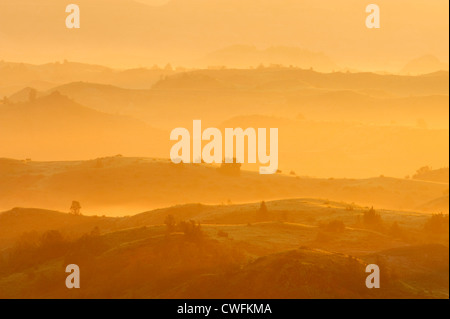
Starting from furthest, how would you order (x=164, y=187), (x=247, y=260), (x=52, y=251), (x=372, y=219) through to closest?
(x=164, y=187) → (x=372, y=219) → (x=52, y=251) → (x=247, y=260)

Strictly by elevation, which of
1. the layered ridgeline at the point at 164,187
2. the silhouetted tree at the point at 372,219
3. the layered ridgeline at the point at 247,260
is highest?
the layered ridgeline at the point at 164,187

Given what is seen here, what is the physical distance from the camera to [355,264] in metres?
30.1

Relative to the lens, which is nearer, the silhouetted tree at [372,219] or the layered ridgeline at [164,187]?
the silhouetted tree at [372,219]

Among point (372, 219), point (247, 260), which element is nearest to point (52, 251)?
point (247, 260)

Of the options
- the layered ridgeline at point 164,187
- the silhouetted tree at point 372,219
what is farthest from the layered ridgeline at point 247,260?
the layered ridgeline at point 164,187

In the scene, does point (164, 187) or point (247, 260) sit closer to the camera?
point (247, 260)

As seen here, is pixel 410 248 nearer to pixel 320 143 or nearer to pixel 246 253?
pixel 246 253

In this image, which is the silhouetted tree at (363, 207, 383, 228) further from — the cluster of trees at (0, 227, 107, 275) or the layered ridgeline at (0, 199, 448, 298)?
the cluster of trees at (0, 227, 107, 275)

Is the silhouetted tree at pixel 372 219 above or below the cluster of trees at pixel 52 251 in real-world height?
above

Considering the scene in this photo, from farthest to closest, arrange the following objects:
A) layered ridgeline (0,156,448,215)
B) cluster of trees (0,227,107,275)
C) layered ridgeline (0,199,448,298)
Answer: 1. layered ridgeline (0,156,448,215)
2. cluster of trees (0,227,107,275)
3. layered ridgeline (0,199,448,298)

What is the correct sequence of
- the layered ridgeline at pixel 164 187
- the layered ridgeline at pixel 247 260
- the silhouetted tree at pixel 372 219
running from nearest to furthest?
the layered ridgeline at pixel 247 260 → the silhouetted tree at pixel 372 219 → the layered ridgeline at pixel 164 187

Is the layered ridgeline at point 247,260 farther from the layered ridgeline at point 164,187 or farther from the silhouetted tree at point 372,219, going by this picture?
the layered ridgeline at point 164,187

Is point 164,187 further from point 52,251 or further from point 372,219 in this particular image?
point 52,251

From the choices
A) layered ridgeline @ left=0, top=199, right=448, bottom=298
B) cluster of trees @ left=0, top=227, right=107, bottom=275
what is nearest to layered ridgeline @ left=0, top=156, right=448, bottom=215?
layered ridgeline @ left=0, top=199, right=448, bottom=298
